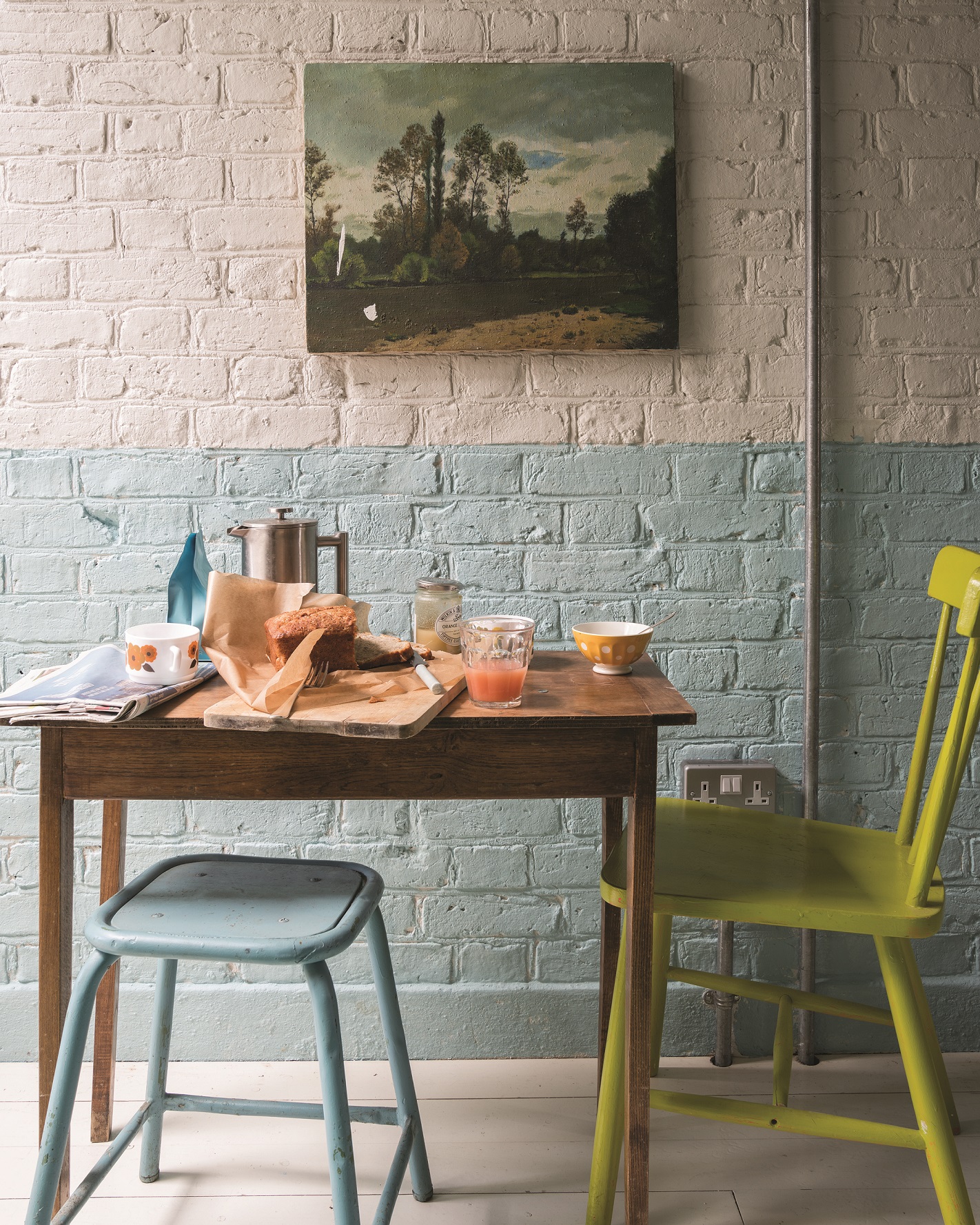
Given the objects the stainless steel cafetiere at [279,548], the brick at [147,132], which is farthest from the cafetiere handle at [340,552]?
the brick at [147,132]

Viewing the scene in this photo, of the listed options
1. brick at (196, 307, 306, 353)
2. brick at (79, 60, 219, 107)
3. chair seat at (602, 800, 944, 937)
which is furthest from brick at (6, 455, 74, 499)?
chair seat at (602, 800, 944, 937)

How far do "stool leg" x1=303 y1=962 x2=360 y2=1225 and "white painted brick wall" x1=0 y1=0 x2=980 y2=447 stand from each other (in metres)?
1.07

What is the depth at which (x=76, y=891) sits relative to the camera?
2.03 metres

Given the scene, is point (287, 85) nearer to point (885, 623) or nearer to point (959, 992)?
point (885, 623)

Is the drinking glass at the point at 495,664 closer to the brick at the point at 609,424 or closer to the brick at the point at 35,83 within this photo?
the brick at the point at 609,424

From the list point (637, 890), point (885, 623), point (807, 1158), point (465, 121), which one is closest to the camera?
point (637, 890)

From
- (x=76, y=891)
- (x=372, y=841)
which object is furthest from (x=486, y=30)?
(x=76, y=891)

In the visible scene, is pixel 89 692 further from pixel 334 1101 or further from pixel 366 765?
pixel 334 1101

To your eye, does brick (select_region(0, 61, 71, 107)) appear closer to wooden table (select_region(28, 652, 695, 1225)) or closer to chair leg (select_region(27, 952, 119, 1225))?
wooden table (select_region(28, 652, 695, 1225))

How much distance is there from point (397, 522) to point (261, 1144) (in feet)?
3.65

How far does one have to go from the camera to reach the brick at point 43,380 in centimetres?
197

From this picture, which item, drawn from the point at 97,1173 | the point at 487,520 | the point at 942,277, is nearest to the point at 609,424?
the point at 487,520

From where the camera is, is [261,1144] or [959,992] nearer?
[261,1144]

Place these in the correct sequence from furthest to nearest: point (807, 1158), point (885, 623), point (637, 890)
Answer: point (885, 623)
point (807, 1158)
point (637, 890)
